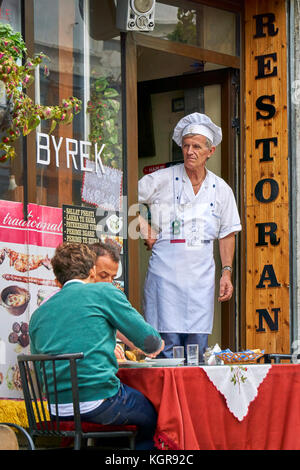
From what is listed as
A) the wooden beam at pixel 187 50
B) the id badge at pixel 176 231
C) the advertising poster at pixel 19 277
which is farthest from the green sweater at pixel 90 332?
the wooden beam at pixel 187 50

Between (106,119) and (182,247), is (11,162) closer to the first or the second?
(106,119)

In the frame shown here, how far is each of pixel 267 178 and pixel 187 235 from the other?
45.2 inches

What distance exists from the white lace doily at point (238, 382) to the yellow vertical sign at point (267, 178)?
3.37 meters

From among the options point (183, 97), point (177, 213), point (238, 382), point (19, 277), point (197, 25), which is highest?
point (197, 25)

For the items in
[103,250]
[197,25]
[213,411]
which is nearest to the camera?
[213,411]

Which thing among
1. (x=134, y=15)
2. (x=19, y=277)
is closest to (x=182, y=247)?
(x=19, y=277)

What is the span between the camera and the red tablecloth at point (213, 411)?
4.89 metres

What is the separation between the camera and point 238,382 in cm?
503

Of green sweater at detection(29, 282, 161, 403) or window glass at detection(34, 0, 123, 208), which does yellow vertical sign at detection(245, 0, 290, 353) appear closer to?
window glass at detection(34, 0, 123, 208)

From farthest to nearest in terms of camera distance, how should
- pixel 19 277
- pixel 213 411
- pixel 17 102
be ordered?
pixel 19 277
pixel 17 102
pixel 213 411

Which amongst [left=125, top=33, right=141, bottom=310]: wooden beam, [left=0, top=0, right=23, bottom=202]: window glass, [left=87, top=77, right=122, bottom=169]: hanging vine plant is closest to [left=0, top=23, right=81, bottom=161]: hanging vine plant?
[left=0, top=0, right=23, bottom=202]: window glass

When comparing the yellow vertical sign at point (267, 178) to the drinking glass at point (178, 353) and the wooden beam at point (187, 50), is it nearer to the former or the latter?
the wooden beam at point (187, 50)

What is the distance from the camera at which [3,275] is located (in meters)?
6.45
